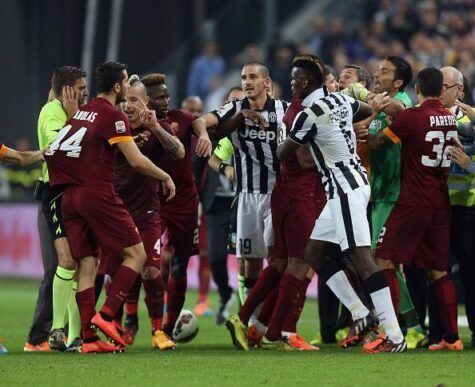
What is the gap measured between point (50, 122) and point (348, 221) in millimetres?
2548

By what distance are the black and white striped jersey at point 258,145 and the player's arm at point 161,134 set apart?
0.60m

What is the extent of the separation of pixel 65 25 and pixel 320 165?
17082mm

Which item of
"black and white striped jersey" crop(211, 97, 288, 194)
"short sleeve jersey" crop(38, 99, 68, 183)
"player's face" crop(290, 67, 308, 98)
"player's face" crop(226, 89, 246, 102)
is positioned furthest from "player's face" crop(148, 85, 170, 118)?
"player's face" crop(226, 89, 246, 102)

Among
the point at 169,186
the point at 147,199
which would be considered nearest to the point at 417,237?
the point at 169,186

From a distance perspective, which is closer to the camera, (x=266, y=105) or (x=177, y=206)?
(x=266, y=105)

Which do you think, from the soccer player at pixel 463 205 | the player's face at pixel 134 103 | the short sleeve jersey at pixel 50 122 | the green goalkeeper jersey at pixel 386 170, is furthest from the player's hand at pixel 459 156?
the short sleeve jersey at pixel 50 122

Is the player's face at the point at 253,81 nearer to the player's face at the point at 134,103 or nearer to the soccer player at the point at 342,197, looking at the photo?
the player's face at the point at 134,103

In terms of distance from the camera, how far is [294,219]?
426 inches

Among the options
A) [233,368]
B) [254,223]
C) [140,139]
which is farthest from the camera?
[254,223]

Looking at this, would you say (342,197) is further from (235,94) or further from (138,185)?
(235,94)

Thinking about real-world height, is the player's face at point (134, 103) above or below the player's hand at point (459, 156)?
above

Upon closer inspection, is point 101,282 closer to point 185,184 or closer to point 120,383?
point 185,184

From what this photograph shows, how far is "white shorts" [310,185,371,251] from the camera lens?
33.5ft

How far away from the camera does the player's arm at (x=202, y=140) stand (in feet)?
35.0
